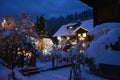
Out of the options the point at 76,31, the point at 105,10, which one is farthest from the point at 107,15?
the point at 76,31

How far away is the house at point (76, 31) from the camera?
41.0 meters

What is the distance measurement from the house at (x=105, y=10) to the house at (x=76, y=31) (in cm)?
2336

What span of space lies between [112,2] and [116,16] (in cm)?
103

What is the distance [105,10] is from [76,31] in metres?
29.4

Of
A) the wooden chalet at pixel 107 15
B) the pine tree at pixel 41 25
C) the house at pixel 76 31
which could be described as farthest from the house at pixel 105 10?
the pine tree at pixel 41 25

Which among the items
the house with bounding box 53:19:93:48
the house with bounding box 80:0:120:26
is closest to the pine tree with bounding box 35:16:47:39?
the house with bounding box 53:19:93:48

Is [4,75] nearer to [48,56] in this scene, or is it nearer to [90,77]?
[90,77]

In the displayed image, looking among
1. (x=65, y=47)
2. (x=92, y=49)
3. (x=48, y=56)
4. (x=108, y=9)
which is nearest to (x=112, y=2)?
(x=108, y=9)

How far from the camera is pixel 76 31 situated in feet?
138

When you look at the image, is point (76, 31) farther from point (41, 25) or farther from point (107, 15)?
point (107, 15)

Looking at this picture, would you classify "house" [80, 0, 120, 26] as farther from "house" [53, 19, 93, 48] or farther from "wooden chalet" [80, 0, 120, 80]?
"house" [53, 19, 93, 48]

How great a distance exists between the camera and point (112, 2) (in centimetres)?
1209

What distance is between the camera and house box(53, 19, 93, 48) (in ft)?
134

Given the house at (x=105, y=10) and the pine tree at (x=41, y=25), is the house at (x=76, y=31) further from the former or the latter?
the house at (x=105, y=10)
